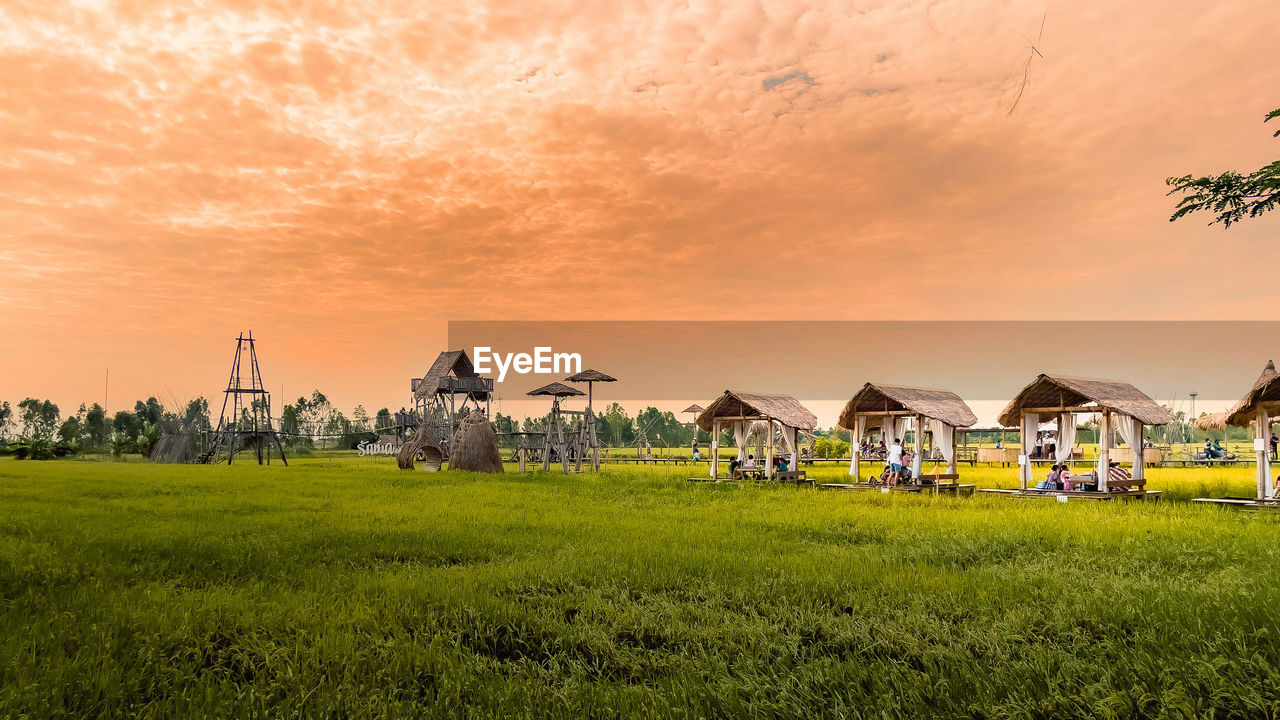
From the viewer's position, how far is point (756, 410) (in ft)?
81.8

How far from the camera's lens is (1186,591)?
6.73 m

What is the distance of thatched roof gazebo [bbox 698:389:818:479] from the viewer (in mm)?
24859

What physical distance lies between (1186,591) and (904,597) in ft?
8.26

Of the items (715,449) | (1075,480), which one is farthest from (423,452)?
(1075,480)

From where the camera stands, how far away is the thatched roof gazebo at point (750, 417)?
24.9 metres

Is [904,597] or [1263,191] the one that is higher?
[1263,191]

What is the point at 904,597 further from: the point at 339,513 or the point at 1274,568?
the point at 339,513

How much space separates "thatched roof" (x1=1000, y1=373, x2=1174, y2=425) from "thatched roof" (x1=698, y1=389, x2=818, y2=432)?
661 centimetres

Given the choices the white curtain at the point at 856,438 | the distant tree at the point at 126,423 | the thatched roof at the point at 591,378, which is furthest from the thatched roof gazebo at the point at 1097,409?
the distant tree at the point at 126,423

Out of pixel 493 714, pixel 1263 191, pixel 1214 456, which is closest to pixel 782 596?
pixel 493 714

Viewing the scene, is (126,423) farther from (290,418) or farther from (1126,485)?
(1126,485)

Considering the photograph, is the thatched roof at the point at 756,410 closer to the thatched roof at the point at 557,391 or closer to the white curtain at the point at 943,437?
the white curtain at the point at 943,437

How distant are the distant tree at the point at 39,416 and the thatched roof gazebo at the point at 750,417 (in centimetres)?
6537

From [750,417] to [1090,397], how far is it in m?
10.4
